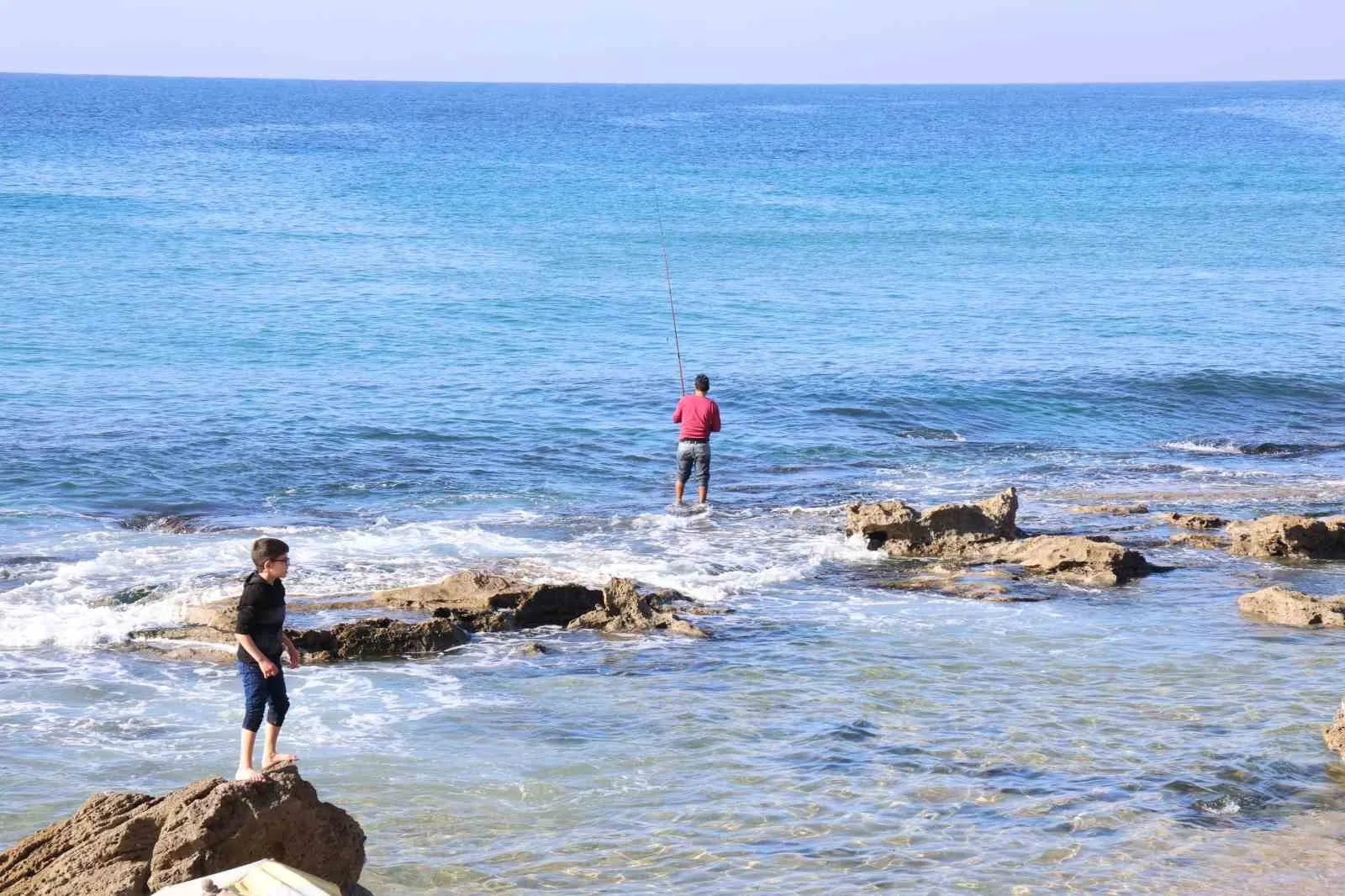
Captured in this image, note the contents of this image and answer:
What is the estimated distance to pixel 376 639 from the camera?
10562 millimetres

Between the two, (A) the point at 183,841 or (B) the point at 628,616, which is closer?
(A) the point at 183,841

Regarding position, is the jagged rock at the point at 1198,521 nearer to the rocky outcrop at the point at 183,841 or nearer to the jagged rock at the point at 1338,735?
the jagged rock at the point at 1338,735

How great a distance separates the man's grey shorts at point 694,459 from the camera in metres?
15.6

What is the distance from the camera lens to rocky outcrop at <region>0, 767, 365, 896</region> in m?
5.48

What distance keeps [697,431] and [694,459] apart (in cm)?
31

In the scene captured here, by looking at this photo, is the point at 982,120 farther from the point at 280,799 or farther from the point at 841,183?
the point at 280,799

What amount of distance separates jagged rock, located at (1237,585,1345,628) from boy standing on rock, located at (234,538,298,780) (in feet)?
25.3

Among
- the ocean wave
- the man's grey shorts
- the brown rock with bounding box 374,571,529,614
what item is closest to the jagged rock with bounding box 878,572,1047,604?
the brown rock with bounding box 374,571,529,614

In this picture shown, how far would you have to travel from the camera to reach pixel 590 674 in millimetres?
10164

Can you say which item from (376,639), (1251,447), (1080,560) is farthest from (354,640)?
(1251,447)

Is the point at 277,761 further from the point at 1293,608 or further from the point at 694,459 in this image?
the point at 694,459

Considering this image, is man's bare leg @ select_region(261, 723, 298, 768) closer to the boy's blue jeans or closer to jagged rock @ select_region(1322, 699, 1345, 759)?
the boy's blue jeans

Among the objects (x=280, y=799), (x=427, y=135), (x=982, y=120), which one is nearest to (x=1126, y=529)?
(x=280, y=799)

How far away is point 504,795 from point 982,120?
11720 centimetres
